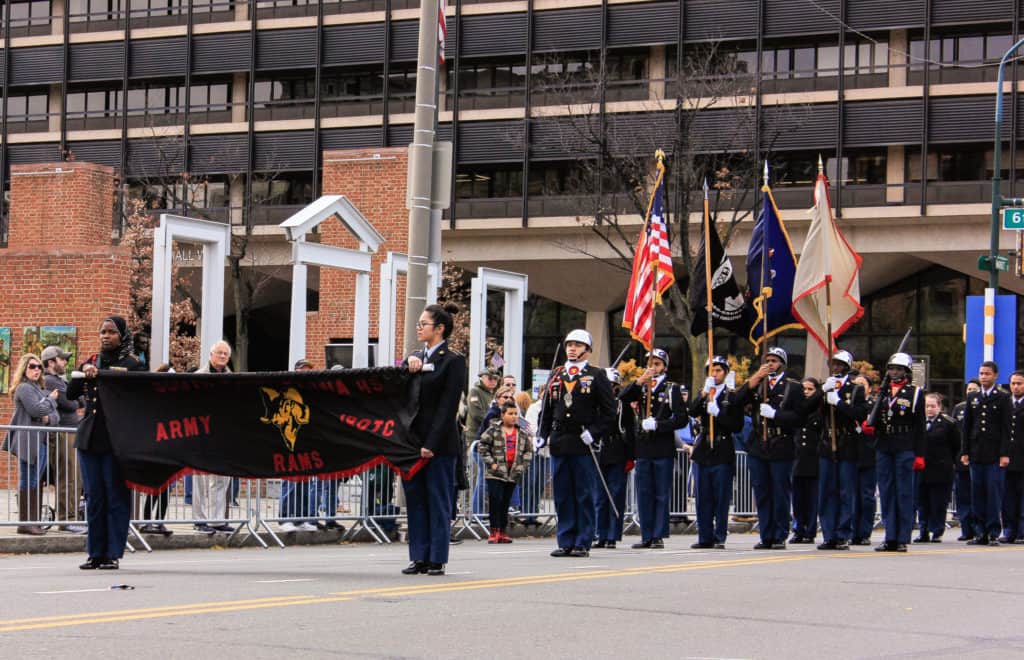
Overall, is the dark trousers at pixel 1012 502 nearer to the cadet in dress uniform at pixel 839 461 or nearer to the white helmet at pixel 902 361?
the white helmet at pixel 902 361

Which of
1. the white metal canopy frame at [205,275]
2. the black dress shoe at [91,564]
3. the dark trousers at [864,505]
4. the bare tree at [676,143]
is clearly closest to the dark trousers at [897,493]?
the dark trousers at [864,505]

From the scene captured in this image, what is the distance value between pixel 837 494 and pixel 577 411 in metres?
4.13

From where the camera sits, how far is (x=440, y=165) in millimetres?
19156

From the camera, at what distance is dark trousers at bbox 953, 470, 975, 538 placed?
71.9ft

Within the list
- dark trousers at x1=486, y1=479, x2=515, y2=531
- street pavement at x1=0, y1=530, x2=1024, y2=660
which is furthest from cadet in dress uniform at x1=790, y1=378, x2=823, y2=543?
dark trousers at x1=486, y1=479, x2=515, y2=531

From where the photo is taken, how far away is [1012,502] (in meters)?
21.5

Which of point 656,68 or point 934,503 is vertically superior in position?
point 656,68

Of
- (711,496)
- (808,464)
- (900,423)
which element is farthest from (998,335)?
(711,496)

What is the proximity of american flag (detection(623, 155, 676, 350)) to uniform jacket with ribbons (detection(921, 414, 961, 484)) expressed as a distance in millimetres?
3963

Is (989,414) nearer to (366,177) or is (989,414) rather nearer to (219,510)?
(219,510)

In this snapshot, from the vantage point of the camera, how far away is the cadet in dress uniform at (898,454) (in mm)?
17750

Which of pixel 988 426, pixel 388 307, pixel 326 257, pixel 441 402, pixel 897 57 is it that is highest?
pixel 897 57

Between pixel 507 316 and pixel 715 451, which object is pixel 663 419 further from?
pixel 507 316

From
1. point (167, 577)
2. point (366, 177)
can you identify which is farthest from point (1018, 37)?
point (167, 577)
